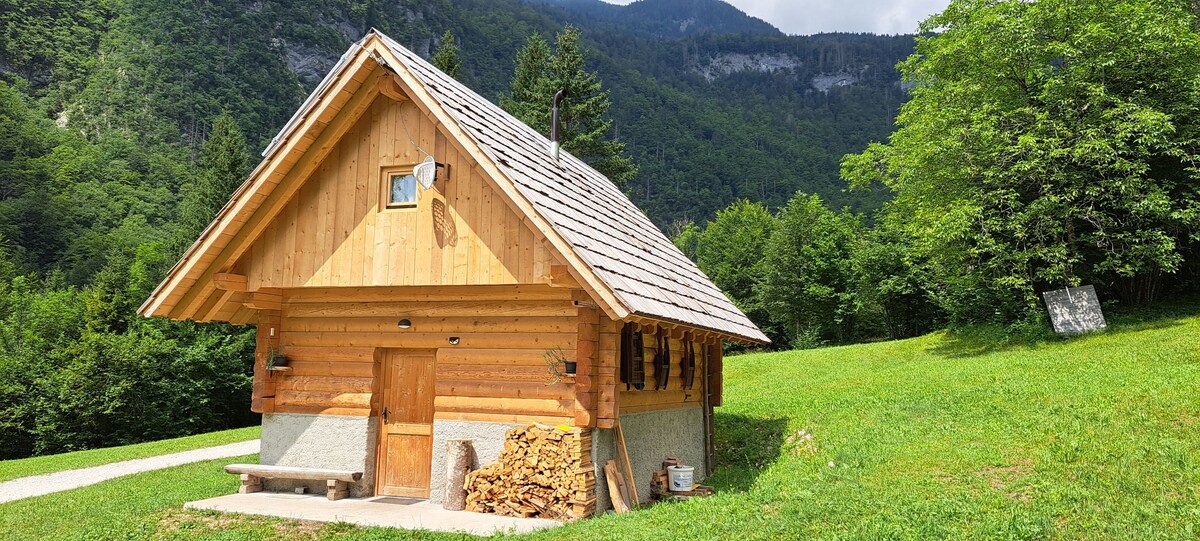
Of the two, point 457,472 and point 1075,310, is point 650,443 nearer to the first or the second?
point 457,472

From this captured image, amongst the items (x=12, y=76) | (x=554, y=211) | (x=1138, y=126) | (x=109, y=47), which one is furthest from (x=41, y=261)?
(x=1138, y=126)

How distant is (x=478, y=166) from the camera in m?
9.51

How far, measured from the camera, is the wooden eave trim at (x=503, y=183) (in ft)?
27.3

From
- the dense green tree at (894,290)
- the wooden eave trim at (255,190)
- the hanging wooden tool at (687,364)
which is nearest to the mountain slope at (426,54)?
the dense green tree at (894,290)

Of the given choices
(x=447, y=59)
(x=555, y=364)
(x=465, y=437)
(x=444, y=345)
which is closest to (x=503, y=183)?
(x=555, y=364)

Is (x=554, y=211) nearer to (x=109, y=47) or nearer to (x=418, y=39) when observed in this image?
(x=109, y=47)

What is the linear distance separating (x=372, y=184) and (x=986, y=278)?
22.3 metres

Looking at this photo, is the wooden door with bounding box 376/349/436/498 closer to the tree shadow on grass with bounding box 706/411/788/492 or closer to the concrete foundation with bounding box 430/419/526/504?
the concrete foundation with bounding box 430/419/526/504

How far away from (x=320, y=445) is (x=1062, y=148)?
22.8 meters

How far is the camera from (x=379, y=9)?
4830 inches

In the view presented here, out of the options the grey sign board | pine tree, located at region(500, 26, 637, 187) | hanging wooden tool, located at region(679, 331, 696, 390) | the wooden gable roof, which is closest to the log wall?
the wooden gable roof

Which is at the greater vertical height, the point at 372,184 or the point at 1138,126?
the point at 1138,126

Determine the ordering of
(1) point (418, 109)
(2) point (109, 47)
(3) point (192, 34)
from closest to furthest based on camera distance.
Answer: (1) point (418, 109) < (2) point (109, 47) < (3) point (192, 34)

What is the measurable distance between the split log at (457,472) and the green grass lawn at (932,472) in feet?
4.34
